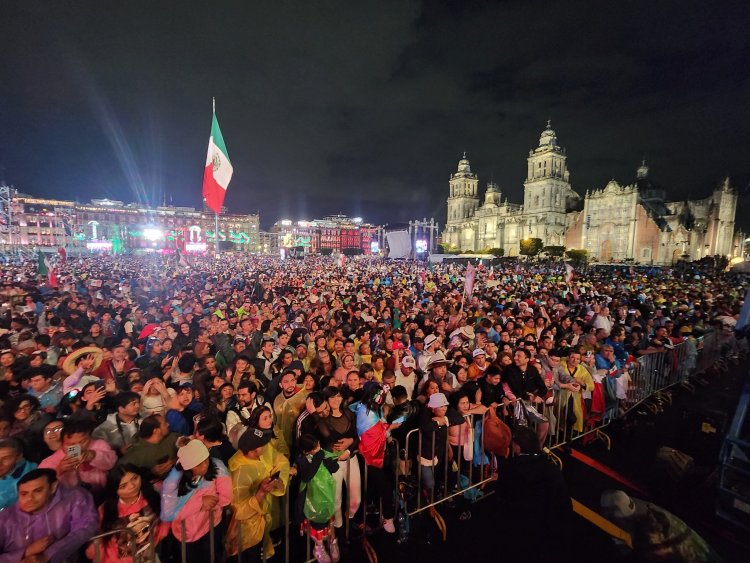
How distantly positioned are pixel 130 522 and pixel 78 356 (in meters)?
3.86

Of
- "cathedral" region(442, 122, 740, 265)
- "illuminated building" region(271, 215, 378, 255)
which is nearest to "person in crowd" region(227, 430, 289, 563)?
"cathedral" region(442, 122, 740, 265)

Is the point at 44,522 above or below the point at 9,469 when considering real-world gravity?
below

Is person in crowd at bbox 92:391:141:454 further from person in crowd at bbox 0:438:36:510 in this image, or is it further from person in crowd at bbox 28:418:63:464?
person in crowd at bbox 0:438:36:510

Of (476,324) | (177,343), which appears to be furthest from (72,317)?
(476,324)

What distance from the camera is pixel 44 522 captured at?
97.6 inches

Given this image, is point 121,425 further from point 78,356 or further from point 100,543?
point 78,356

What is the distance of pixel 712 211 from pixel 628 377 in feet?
269

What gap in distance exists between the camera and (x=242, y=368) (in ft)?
17.6

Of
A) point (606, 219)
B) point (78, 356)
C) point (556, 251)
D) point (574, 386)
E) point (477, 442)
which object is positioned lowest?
point (477, 442)

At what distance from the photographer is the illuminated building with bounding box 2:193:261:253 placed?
263 feet

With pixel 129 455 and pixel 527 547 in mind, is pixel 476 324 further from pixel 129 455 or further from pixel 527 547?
pixel 129 455

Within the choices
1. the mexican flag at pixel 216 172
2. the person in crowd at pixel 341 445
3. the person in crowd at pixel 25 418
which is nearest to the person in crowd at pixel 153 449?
the person in crowd at pixel 25 418

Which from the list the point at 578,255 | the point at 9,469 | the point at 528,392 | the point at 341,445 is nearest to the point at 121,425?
the point at 9,469

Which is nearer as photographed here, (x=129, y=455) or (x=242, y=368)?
(x=129, y=455)
